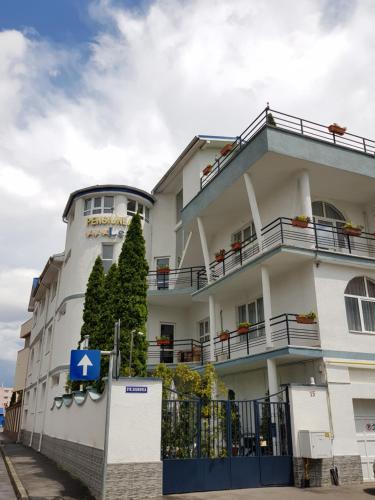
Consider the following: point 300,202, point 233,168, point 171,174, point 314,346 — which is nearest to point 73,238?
point 171,174

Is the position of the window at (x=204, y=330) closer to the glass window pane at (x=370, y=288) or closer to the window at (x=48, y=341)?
the glass window pane at (x=370, y=288)

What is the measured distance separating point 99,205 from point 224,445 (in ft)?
60.9

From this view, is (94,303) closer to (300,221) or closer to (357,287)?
(300,221)

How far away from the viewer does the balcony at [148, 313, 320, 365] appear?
15617mm

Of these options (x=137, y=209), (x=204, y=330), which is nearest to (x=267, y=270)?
(x=204, y=330)

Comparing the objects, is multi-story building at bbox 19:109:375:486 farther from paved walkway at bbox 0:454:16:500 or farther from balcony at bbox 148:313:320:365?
paved walkway at bbox 0:454:16:500

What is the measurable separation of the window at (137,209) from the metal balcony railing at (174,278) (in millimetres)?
4084

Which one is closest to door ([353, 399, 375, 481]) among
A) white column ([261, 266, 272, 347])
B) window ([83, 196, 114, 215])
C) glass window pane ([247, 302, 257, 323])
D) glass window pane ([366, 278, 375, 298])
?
white column ([261, 266, 272, 347])

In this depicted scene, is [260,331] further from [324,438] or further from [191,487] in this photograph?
[191,487]

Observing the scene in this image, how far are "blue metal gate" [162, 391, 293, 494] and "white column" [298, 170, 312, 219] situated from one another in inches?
261

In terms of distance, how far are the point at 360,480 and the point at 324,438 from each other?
1.94 metres

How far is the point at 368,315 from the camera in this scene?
16609mm

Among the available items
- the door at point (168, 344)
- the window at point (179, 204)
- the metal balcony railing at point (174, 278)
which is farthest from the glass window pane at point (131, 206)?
the door at point (168, 344)

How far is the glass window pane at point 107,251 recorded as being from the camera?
27.0 meters
